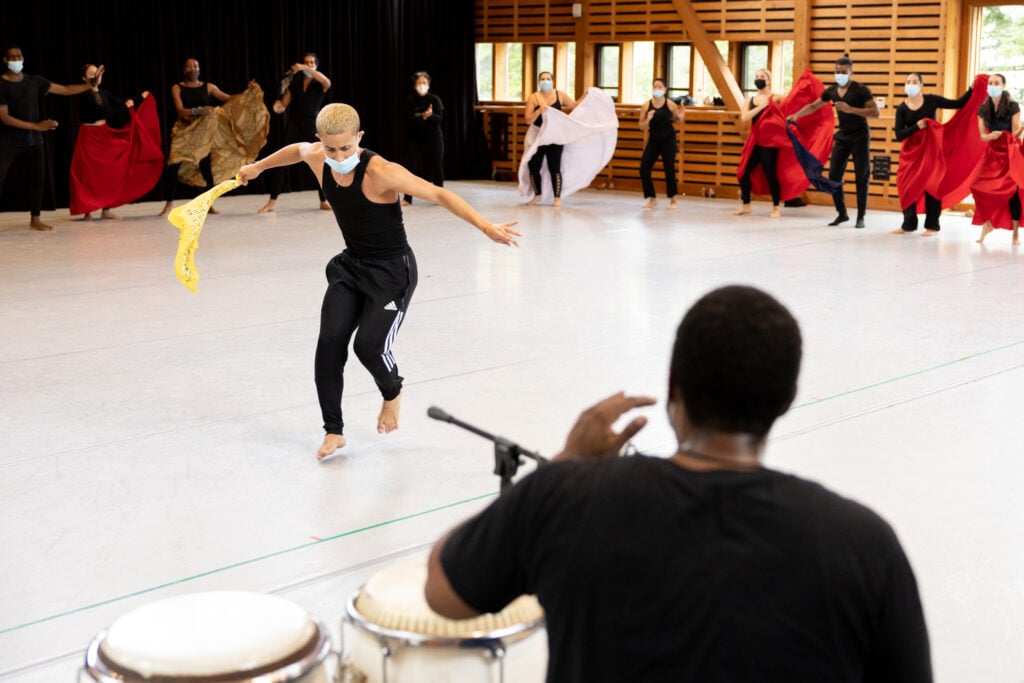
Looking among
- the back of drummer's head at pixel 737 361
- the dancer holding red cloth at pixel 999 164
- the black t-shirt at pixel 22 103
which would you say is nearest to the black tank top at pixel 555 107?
the dancer holding red cloth at pixel 999 164

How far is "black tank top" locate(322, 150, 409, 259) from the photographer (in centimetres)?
510

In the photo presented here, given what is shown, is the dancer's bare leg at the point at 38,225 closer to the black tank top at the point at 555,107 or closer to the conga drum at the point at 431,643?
the black tank top at the point at 555,107

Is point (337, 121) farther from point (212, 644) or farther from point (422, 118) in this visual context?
point (422, 118)

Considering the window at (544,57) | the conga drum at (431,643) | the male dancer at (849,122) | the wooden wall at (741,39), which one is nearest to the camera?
the conga drum at (431,643)

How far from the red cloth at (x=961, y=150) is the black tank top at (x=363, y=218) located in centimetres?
810

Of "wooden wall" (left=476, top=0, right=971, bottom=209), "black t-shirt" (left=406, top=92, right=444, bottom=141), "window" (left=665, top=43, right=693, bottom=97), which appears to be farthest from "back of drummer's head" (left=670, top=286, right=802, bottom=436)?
"window" (left=665, top=43, right=693, bottom=97)

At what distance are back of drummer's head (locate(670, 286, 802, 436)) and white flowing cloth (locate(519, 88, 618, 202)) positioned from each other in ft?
43.4

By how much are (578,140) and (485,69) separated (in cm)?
484

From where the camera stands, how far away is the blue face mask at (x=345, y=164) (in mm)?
5043

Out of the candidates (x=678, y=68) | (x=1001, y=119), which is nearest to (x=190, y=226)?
(x=1001, y=119)

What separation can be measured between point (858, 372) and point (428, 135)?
9.44m

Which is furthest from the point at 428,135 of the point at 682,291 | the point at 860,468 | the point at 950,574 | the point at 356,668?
the point at 356,668

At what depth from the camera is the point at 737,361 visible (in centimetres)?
158

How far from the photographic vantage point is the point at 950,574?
3.96 meters
